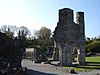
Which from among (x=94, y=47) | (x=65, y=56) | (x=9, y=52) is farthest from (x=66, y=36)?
(x=94, y=47)

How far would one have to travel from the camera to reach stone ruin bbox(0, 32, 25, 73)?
25391 mm

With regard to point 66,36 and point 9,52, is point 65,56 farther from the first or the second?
point 9,52

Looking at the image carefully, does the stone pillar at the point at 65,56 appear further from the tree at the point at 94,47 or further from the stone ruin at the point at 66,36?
the tree at the point at 94,47

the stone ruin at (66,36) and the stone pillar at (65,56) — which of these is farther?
the stone ruin at (66,36)

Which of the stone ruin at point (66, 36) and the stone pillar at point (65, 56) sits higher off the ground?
the stone ruin at point (66, 36)

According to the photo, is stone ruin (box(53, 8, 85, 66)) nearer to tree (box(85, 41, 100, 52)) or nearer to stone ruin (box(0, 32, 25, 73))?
stone ruin (box(0, 32, 25, 73))

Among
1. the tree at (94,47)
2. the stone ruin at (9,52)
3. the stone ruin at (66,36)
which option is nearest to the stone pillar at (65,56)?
the stone ruin at (66,36)

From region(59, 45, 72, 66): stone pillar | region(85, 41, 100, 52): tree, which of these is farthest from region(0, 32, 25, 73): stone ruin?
region(85, 41, 100, 52): tree

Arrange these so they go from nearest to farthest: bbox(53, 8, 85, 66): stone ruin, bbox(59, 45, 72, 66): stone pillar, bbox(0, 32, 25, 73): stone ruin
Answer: bbox(0, 32, 25, 73): stone ruin, bbox(59, 45, 72, 66): stone pillar, bbox(53, 8, 85, 66): stone ruin

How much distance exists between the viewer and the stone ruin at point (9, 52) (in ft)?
83.3

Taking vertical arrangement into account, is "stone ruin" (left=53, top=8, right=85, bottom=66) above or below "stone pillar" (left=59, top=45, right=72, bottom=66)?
above

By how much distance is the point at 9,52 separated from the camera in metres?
26.7

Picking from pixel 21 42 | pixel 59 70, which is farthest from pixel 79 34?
pixel 21 42

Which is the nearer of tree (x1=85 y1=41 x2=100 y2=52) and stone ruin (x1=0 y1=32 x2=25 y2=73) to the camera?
stone ruin (x1=0 y1=32 x2=25 y2=73)
